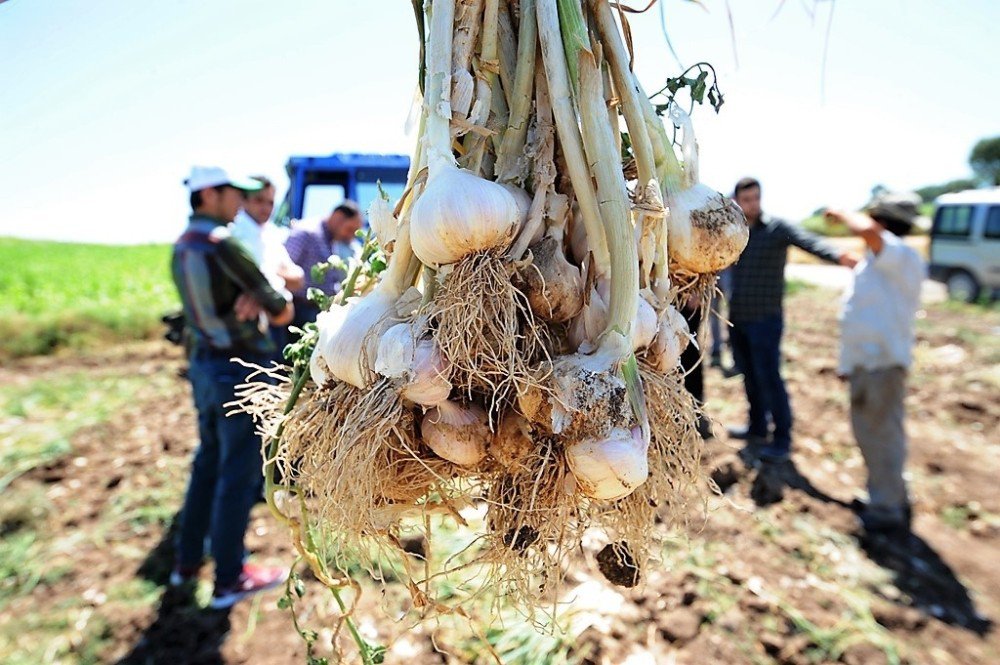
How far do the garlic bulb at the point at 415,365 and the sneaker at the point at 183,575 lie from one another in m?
2.57

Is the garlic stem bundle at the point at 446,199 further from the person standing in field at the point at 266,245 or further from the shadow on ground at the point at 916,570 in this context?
the shadow on ground at the point at 916,570

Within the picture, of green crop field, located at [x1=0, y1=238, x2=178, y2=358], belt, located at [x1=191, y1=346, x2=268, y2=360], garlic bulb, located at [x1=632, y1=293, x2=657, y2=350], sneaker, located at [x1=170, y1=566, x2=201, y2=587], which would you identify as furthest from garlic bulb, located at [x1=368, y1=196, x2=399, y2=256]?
green crop field, located at [x1=0, y1=238, x2=178, y2=358]

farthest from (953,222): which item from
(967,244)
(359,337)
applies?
(359,337)

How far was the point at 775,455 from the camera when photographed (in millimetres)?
4293

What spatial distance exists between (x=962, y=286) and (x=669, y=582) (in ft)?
39.0

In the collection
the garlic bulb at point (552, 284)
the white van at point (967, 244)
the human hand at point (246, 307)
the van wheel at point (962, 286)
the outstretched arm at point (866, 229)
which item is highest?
the garlic bulb at point (552, 284)

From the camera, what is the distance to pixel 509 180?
106 centimetres

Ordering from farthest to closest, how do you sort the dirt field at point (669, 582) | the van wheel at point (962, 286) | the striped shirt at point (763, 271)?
the van wheel at point (962, 286), the striped shirt at point (763, 271), the dirt field at point (669, 582)

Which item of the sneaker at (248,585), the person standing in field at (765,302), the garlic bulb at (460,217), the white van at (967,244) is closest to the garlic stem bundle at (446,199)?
the garlic bulb at (460,217)

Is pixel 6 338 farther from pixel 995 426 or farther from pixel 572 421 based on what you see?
pixel 995 426

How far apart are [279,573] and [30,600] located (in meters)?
1.09

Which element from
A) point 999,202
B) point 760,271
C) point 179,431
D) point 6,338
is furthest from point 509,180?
point 999,202

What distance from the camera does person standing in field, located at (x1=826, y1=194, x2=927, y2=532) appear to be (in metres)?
3.36

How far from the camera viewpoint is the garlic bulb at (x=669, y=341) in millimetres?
1108
